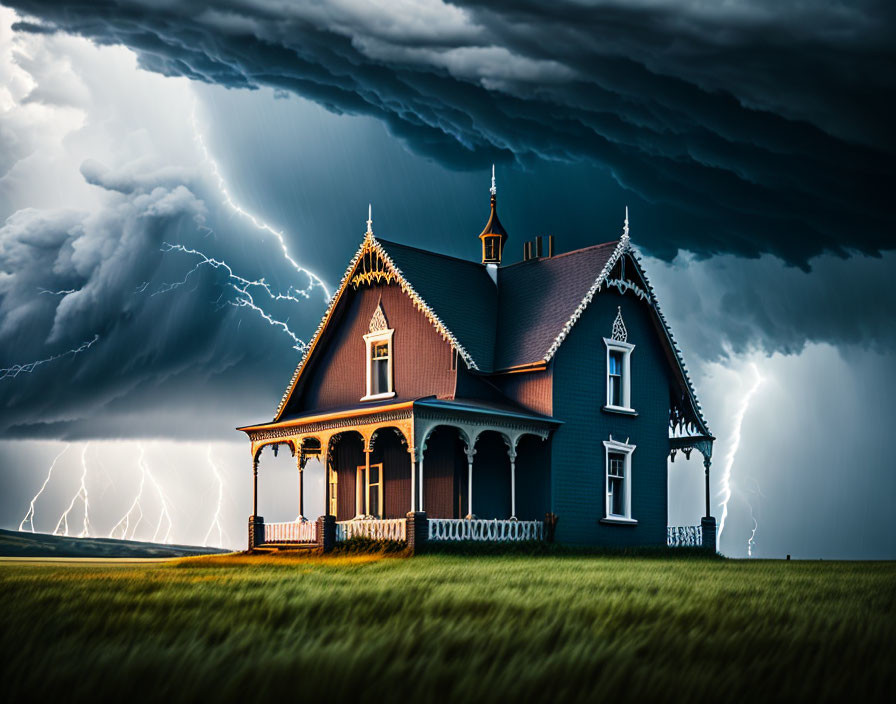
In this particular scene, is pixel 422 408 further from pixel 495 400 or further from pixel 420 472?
pixel 495 400

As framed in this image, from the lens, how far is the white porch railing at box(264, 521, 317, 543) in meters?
32.4

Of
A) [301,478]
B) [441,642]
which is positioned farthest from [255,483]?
[441,642]

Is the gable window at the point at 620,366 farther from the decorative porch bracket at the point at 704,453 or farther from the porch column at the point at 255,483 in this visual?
the porch column at the point at 255,483

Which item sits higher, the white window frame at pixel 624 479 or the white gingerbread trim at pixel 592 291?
the white gingerbread trim at pixel 592 291

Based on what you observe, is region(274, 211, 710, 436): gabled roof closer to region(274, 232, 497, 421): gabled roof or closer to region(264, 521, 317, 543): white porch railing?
region(274, 232, 497, 421): gabled roof

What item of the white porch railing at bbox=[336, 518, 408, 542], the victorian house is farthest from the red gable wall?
the white porch railing at bbox=[336, 518, 408, 542]

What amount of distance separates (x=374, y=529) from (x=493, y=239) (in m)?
12.8

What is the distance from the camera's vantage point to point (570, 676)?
29.4 feet

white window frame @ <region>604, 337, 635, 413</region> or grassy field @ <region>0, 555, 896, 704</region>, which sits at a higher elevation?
white window frame @ <region>604, 337, 635, 413</region>

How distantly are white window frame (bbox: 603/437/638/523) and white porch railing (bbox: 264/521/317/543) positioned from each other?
8.29 m

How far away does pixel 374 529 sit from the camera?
30.0 metres

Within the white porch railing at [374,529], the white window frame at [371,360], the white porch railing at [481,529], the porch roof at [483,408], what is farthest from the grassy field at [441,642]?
the white window frame at [371,360]

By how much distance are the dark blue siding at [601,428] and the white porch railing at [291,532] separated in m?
6.71

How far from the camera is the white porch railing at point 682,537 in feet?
120
